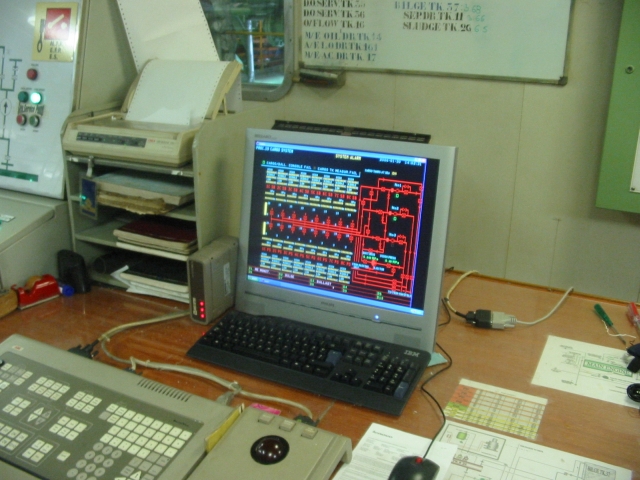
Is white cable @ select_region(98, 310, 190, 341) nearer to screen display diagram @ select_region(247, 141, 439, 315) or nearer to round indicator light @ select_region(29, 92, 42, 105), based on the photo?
screen display diagram @ select_region(247, 141, 439, 315)

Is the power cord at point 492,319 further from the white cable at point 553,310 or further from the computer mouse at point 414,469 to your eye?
the computer mouse at point 414,469

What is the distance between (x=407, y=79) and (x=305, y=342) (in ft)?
2.91

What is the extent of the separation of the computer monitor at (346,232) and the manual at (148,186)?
0.16 meters

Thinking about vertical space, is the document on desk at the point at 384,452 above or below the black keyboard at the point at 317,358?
below

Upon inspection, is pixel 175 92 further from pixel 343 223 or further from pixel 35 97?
pixel 343 223

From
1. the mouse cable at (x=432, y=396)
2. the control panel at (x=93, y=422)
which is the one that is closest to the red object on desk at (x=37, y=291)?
the control panel at (x=93, y=422)

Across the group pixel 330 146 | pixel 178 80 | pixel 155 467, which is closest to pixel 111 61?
pixel 178 80

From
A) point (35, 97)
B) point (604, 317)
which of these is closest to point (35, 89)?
point (35, 97)

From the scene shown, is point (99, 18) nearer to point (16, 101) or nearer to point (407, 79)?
point (16, 101)

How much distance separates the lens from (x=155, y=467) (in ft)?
3.05

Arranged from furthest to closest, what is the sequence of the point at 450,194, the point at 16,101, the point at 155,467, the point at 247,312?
the point at 16,101 < the point at 247,312 < the point at 450,194 < the point at 155,467

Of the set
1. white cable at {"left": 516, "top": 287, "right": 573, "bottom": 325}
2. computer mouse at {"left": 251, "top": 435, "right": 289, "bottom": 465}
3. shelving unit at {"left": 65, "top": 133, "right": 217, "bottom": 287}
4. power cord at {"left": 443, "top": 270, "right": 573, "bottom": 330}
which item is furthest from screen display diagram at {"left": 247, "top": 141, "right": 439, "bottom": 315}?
computer mouse at {"left": 251, "top": 435, "right": 289, "bottom": 465}

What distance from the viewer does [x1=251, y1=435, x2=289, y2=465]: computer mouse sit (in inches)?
36.2

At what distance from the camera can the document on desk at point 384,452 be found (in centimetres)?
98
